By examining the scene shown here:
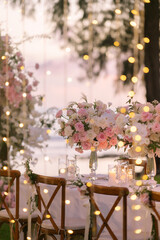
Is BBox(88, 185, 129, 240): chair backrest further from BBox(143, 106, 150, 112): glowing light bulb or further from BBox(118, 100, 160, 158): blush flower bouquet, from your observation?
BBox(143, 106, 150, 112): glowing light bulb

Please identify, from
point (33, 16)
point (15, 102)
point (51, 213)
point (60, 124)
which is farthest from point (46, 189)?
point (33, 16)

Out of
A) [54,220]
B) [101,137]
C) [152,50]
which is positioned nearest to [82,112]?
[101,137]

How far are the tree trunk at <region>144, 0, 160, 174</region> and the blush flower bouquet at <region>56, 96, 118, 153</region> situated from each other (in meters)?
4.18

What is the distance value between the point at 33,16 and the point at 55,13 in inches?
46.9

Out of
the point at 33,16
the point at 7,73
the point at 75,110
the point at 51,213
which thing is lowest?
the point at 51,213

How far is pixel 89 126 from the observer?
137 inches

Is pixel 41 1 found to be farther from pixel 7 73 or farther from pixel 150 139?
pixel 150 139

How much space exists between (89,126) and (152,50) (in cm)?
434

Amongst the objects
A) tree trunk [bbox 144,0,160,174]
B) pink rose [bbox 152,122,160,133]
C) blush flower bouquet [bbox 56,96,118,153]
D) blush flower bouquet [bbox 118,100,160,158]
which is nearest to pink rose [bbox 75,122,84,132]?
blush flower bouquet [bbox 56,96,118,153]

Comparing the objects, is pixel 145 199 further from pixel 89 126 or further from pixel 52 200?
pixel 89 126

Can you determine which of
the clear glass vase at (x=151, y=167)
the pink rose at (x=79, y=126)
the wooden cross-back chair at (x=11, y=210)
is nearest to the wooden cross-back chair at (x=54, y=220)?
the wooden cross-back chair at (x=11, y=210)

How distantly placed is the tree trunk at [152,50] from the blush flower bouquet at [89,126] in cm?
418

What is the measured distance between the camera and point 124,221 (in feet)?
9.11

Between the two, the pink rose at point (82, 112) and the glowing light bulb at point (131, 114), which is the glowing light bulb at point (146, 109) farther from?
the pink rose at point (82, 112)
